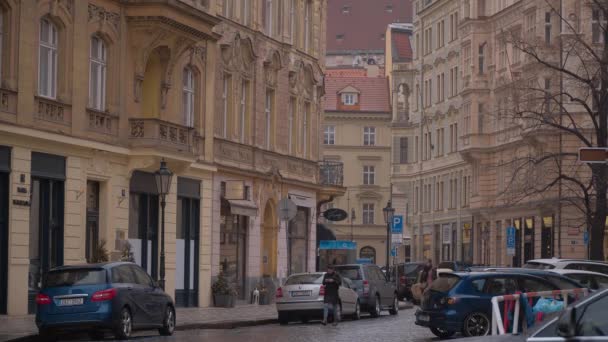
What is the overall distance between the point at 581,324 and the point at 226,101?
126 feet

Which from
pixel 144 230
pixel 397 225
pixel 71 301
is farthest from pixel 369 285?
pixel 71 301

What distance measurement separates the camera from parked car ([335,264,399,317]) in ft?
141

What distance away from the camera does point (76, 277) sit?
2791cm

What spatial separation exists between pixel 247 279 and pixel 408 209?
58.7 m

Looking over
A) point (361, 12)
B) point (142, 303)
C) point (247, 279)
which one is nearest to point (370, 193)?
point (361, 12)

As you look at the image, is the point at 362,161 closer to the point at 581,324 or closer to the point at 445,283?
the point at 445,283

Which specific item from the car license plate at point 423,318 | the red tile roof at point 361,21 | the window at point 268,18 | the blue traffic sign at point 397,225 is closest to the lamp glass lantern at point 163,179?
the car license plate at point 423,318

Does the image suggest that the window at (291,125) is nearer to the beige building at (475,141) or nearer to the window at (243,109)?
the window at (243,109)

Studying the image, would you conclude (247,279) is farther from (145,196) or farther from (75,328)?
(75,328)

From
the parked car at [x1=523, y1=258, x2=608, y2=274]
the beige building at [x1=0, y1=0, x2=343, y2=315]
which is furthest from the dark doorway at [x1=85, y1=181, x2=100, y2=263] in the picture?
the parked car at [x1=523, y1=258, x2=608, y2=274]

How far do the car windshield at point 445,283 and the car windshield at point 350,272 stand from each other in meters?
12.8

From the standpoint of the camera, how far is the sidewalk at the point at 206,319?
29.3 metres

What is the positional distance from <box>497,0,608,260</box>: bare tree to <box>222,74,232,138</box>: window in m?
9.58

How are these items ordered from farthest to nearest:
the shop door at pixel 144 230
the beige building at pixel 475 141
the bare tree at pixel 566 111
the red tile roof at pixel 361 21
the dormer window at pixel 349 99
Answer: the red tile roof at pixel 361 21, the dormer window at pixel 349 99, the beige building at pixel 475 141, the bare tree at pixel 566 111, the shop door at pixel 144 230
